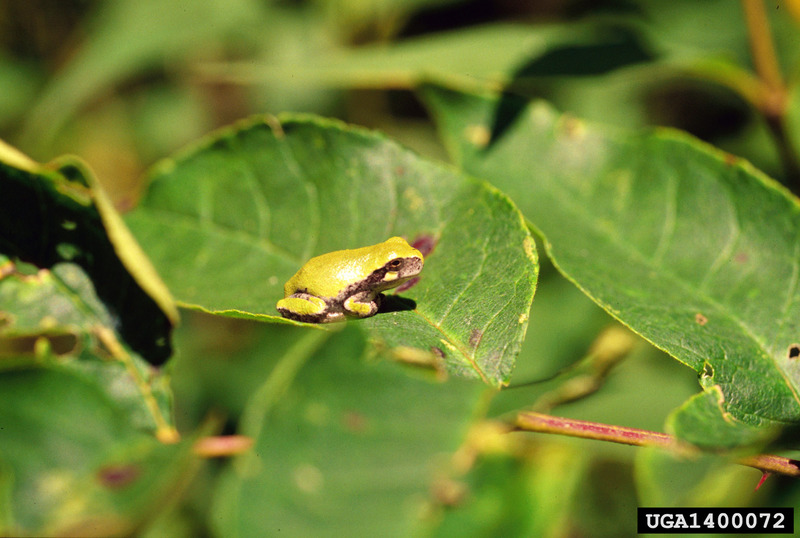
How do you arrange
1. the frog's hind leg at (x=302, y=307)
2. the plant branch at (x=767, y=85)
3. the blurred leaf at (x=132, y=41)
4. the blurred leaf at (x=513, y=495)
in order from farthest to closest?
1. the blurred leaf at (x=132, y=41)
2. the plant branch at (x=767, y=85)
3. the blurred leaf at (x=513, y=495)
4. the frog's hind leg at (x=302, y=307)

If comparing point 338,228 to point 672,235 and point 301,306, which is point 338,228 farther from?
point 672,235

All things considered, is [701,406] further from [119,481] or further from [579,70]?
[579,70]

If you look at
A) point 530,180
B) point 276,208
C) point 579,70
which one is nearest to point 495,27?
point 579,70

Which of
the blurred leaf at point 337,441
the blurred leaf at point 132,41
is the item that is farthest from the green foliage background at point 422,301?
the blurred leaf at point 132,41

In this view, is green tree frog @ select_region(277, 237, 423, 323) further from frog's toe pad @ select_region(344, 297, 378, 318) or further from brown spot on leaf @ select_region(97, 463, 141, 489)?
brown spot on leaf @ select_region(97, 463, 141, 489)

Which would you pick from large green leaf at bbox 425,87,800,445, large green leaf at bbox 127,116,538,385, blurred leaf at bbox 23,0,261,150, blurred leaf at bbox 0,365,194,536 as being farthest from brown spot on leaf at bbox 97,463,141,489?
blurred leaf at bbox 23,0,261,150

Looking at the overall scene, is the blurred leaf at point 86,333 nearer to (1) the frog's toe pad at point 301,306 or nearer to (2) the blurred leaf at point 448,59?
(1) the frog's toe pad at point 301,306
